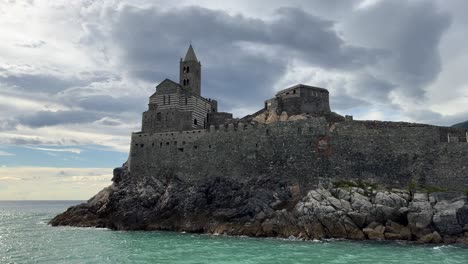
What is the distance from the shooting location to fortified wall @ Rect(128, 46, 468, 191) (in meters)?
39.9

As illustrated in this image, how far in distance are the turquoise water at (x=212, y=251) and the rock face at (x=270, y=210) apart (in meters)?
2.41

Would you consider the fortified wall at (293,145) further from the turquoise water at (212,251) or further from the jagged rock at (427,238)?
the turquoise water at (212,251)

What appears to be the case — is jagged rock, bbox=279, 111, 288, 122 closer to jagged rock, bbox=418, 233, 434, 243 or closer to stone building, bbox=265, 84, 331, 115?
stone building, bbox=265, 84, 331, 115

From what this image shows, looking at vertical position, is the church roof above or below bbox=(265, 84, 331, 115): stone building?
above

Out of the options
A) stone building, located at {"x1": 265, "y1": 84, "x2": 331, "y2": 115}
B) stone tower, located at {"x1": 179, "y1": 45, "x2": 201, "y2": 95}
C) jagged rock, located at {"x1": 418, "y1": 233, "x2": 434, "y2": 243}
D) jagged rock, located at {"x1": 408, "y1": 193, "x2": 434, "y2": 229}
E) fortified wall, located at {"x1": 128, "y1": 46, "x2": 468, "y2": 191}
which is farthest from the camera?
stone tower, located at {"x1": 179, "y1": 45, "x2": 201, "y2": 95}

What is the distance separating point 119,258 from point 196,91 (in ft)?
106

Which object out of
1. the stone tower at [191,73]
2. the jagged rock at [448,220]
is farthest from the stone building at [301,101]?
the jagged rock at [448,220]

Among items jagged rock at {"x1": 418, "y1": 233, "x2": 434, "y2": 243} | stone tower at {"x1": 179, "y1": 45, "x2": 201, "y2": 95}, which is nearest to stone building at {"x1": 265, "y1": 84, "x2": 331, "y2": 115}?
stone tower at {"x1": 179, "y1": 45, "x2": 201, "y2": 95}

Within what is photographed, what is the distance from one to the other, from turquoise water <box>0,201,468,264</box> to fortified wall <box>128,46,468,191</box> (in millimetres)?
9634

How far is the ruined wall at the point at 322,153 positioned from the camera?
39.5 m

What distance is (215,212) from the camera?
42312 mm

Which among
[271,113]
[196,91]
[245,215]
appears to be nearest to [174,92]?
[196,91]

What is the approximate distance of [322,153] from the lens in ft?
139

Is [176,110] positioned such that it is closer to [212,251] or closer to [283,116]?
[283,116]
